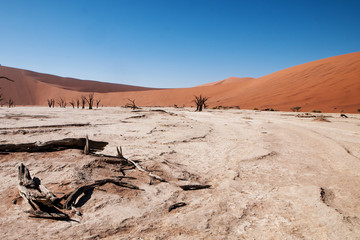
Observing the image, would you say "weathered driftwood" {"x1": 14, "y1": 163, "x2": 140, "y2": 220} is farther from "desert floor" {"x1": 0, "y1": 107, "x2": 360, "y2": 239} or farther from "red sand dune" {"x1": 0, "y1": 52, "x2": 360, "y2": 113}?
"red sand dune" {"x1": 0, "y1": 52, "x2": 360, "y2": 113}

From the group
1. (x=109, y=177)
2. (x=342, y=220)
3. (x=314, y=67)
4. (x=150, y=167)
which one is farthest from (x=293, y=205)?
(x=314, y=67)

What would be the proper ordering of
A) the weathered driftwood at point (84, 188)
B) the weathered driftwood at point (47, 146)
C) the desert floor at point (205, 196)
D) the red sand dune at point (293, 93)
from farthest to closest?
the red sand dune at point (293, 93) < the weathered driftwood at point (47, 146) < the weathered driftwood at point (84, 188) < the desert floor at point (205, 196)

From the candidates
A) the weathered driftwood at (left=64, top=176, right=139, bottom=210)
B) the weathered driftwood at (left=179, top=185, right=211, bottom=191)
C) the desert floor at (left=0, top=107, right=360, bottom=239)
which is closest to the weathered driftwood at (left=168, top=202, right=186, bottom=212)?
the desert floor at (left=0, top=107, right=360, bottom=239)

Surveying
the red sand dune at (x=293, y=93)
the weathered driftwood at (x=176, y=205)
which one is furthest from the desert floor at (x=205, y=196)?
the red sand dune at (x=293, y=93)

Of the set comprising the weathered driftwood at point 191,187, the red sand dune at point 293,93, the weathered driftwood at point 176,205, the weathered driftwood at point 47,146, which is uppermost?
the red sand dune at point 293,93

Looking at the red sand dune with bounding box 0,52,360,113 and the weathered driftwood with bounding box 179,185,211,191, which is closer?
the weathered driftwood with bounding box 179,185,211,191

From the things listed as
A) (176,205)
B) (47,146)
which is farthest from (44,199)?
(47,146)

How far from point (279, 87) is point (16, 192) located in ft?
97.2

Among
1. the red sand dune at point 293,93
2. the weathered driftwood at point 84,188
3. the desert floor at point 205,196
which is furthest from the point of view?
the red sand dune at point 293,93

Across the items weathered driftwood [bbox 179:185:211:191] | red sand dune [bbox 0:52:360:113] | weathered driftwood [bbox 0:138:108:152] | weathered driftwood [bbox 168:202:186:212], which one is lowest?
weathered driftwood [bbox 168:202:186:212]

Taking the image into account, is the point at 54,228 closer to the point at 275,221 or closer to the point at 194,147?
the point at 275,221

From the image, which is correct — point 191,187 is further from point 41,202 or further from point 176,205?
point 41,202

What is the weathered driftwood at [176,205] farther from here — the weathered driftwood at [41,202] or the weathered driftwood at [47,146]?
the weathered driftwood at [47,146]

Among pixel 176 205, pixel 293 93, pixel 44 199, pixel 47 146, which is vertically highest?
pixel 293 93
